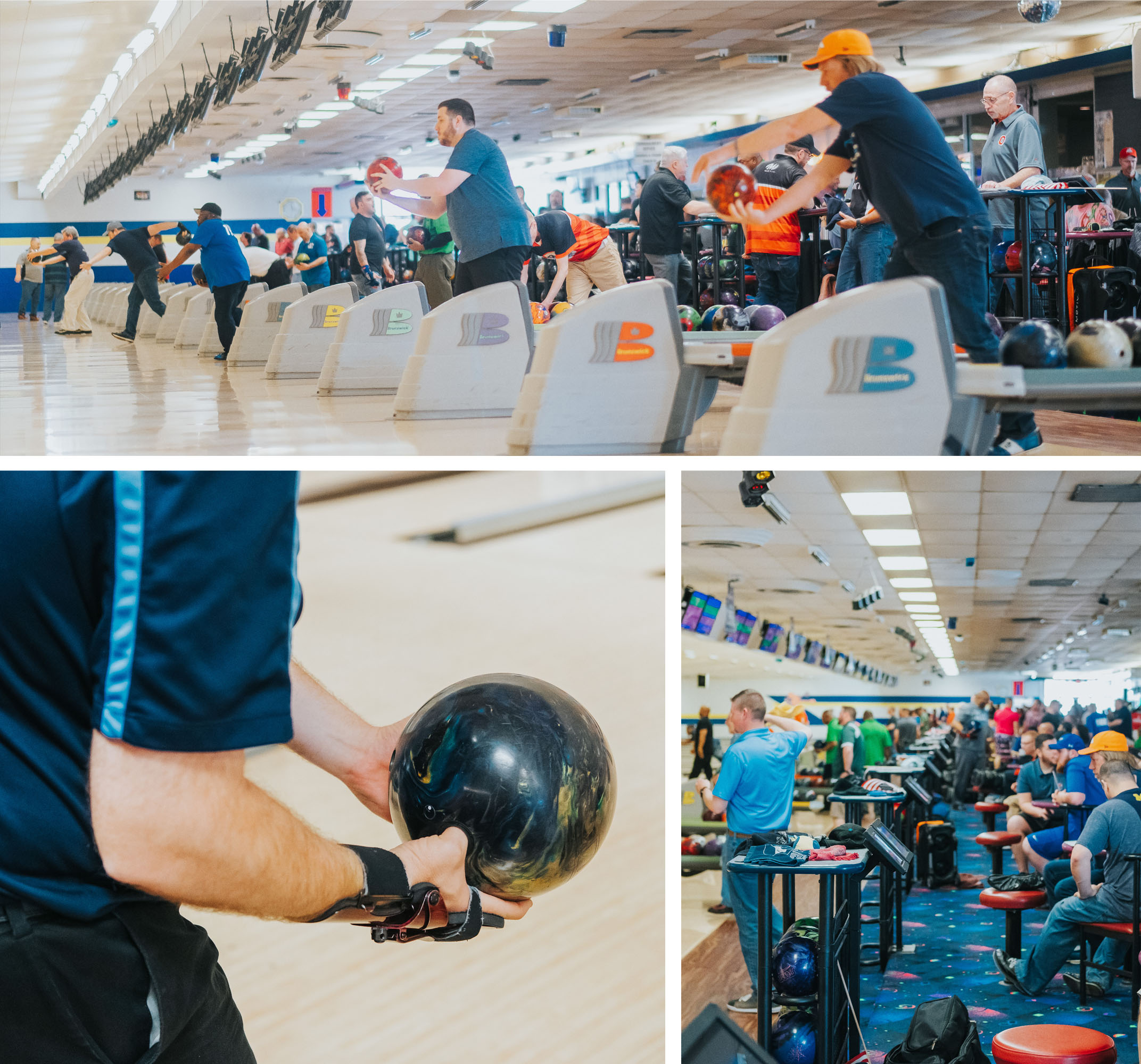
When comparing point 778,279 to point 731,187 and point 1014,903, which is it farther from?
point 731,187

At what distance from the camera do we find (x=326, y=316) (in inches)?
279

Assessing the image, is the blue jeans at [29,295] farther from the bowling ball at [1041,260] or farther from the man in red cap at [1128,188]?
the bowling ball at [1041,260]

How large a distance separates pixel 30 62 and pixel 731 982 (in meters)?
12.2

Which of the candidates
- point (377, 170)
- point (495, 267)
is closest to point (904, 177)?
point (377, 170)

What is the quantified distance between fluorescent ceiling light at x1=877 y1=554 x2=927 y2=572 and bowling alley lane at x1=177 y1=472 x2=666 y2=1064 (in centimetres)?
193

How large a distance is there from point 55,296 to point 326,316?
927 cm

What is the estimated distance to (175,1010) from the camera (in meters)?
1.13

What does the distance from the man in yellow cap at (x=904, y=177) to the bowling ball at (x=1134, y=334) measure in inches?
12.2

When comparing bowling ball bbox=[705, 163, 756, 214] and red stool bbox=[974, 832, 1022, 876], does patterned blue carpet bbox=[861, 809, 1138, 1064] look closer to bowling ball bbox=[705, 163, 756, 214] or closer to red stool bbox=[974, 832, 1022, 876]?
red stool bbox=[974, 832, 1022, 876]

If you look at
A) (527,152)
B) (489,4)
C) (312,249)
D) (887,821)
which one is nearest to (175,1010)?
(887,821)

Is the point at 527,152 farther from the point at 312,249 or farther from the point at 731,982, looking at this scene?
the point at 731,982

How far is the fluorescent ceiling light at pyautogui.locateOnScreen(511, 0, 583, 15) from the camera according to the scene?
27.9 ft

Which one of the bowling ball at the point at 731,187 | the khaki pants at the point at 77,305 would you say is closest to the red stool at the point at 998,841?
the bowling ball at the point at 731,187

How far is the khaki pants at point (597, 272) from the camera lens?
22.8ft
